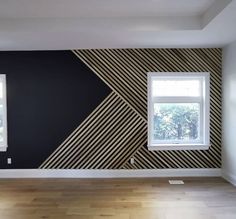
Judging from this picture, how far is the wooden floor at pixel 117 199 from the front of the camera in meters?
3.85

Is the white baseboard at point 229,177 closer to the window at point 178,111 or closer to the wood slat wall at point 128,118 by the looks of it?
the wood slat wall at point 128,118

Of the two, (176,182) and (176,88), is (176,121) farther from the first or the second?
(176,182)

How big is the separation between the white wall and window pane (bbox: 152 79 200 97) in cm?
55

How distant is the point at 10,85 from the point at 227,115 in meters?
4.17

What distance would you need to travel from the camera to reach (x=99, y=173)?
18.7 feet

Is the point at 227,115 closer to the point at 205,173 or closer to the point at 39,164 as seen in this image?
the point at 205,173

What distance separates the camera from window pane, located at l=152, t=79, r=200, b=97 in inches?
229
